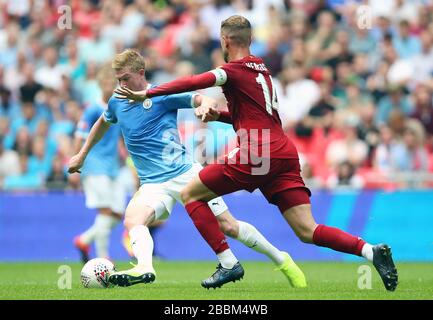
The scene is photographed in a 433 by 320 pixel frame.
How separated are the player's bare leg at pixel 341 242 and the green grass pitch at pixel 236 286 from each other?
19cm

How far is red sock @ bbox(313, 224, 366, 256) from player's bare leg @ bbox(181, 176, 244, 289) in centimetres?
75

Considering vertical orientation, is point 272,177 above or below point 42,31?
below

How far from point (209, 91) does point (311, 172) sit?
2.42 metres

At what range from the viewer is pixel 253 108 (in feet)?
30.3

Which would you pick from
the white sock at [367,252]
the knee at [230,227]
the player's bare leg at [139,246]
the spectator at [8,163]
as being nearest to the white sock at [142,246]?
the player's bare leg at [139,246]

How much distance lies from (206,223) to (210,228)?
0.20 ft

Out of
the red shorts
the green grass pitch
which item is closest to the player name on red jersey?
the red shorts

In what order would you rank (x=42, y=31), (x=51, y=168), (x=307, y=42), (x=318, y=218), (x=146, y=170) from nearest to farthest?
(x=146, y=170), (x=318, y=218), (x=51, y=168), (x=307, y=42), (x=42, y=31)

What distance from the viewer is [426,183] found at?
51.8 feet

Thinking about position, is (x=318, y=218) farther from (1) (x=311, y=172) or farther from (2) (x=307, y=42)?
(2) (x=307, y=42)

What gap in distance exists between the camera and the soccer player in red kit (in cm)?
914

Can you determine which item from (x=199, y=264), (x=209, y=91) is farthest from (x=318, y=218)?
(x=209, y=91)

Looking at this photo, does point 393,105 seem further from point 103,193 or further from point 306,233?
point 306,233

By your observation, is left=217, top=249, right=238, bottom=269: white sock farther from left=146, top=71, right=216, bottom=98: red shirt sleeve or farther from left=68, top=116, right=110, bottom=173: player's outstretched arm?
left=68, top=116, right=110, bottom=173: player's outstretched arm
